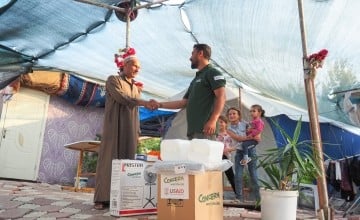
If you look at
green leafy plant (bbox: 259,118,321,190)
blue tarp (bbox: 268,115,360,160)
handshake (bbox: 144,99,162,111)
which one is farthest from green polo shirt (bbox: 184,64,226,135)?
blue tarp (bbox: 268,115,360,160)

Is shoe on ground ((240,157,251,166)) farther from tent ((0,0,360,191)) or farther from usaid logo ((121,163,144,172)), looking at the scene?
usaid logo ((121,163,144,172))

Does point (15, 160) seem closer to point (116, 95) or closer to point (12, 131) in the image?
point (12, 131)

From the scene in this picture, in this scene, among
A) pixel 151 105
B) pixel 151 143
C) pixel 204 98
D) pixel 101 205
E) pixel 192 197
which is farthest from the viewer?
pixel 151 143

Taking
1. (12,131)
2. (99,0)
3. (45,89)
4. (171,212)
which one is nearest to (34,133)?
(12,131)

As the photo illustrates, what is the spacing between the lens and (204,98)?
2859 mm

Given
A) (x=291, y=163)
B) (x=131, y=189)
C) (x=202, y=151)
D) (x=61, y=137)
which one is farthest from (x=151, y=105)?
(x=61, y=137)

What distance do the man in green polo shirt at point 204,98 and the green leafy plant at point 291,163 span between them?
0.50 m

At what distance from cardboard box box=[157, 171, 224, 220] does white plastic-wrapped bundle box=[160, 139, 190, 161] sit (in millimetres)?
134

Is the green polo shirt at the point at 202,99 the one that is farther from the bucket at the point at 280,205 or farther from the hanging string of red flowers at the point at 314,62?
the bucket at the point at 280,205

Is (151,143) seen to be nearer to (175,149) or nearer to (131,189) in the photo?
(131,189)

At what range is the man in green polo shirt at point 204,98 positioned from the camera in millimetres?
2729

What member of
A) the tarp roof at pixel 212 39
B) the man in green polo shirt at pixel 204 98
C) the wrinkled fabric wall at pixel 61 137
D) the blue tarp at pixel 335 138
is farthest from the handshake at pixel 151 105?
the wrinkled fabric wall at pixel 61 137

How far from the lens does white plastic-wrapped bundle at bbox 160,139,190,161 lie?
2256 millimetres

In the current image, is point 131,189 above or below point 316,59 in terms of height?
below
